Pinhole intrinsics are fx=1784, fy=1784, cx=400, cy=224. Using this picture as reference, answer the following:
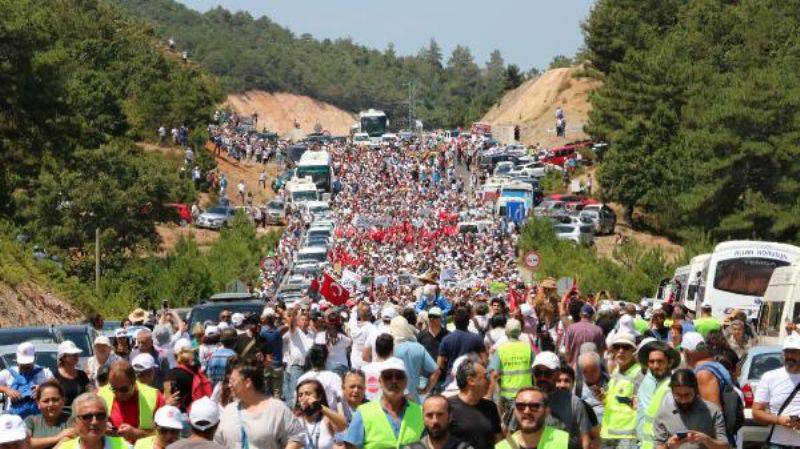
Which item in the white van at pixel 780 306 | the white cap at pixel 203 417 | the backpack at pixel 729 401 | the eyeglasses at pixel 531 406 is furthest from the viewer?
the white van at pixel 780 306

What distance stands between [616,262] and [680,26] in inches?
1264

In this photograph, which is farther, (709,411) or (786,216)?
(786,216)

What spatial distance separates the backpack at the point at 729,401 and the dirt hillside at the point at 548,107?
107 metres

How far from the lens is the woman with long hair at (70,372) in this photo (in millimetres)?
14328

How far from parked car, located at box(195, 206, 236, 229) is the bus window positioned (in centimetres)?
4940

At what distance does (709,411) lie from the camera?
11.6 metres

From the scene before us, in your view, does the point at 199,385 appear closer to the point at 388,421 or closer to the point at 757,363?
the point at 388,421

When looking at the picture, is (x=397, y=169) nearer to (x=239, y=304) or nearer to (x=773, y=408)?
(x=239, y=304)

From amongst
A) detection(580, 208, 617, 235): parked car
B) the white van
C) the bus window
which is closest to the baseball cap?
the white van

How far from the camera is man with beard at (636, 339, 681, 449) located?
12281 millimetres

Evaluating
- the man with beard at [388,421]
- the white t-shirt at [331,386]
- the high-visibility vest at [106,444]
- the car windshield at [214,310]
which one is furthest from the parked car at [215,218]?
the high-visibility vest at [106,444]

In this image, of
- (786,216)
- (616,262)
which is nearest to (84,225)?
(616,262)

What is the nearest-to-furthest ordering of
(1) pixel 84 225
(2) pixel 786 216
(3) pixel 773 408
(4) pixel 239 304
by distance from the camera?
1. (3) pixel 773 408
2. (4) pixel 239 304
3. (1) pixel 84 225
4. (2) pixel 786 216

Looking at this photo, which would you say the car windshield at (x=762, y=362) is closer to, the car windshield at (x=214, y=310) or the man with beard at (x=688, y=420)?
the man with beard at (x=688, y=420)
